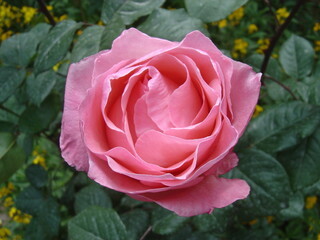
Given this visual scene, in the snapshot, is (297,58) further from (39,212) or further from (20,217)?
(20,217)

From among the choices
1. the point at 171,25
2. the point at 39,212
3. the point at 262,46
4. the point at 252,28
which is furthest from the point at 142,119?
the point at 252,28

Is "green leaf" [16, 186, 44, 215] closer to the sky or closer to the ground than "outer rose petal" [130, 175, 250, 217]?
closer to the ground

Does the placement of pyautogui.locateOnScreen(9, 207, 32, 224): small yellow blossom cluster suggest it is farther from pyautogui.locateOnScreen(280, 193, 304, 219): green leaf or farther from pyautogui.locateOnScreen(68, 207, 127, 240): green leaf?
pyautogui.locateOnScreen(280, 193, 304, 219): green leaf

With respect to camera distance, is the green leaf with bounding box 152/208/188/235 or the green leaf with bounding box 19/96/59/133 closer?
the green leaf with bounding box 152/208/188/235

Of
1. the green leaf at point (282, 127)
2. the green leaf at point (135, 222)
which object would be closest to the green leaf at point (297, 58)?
the green leaf at point (282, 127)

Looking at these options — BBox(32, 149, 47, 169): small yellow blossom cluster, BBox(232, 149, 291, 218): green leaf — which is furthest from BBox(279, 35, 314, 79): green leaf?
BBox(32, 149, 47, 169): small yellow blossom cluster

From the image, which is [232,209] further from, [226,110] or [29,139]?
[29,139]

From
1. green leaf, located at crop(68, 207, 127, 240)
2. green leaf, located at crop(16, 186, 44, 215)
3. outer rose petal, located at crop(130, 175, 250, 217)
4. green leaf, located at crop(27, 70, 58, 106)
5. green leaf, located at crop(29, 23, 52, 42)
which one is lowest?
green leaf, located at crop(16, 186, 44, 215)
